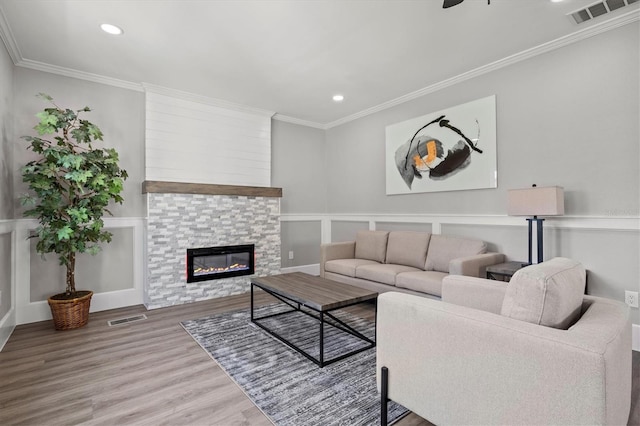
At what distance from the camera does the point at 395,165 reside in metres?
4.49

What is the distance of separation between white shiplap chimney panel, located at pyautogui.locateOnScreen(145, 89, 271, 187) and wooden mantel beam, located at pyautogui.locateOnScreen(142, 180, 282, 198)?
0.24 metres

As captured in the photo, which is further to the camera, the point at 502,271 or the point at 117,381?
the point at 502,271

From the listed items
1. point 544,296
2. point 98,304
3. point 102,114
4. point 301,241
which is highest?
point 102,114

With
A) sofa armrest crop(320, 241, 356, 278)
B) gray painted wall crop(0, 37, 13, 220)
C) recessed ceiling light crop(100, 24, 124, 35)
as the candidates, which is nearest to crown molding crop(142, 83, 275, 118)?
recessed ceiling light crop(100, 24, 124, 35)

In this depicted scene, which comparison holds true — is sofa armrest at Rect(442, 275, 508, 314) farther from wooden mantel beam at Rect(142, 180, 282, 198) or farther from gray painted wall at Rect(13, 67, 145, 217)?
gray painted wall at Rect(13, 67, 145, 217)

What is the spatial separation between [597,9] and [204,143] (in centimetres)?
425

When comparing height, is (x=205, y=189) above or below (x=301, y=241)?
above

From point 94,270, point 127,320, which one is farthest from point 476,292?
point 94,270

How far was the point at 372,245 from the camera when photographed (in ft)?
14.3

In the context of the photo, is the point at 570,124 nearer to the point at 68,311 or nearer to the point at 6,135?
the point at 68,311

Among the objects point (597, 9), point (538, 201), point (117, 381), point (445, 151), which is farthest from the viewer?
point (445, 151)

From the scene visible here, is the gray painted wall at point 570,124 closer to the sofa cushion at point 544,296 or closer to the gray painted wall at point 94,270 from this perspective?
the sofa cushion at point 544,296

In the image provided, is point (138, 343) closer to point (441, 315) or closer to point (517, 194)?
point (441, 315)

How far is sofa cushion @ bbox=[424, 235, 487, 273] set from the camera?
3344 mm
